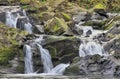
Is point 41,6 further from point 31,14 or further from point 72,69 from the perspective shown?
point 72,69

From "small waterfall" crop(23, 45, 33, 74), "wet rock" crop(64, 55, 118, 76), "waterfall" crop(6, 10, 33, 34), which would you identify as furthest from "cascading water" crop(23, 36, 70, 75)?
"waterfall" crop(6, 10, 33, 34)

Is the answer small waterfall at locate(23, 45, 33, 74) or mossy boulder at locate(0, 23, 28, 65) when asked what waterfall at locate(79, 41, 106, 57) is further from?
mossy boulder at locate(0, 23, 28, 65)

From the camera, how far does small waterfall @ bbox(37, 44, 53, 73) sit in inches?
1579

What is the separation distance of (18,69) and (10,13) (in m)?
14.7

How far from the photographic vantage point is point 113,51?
136 ft

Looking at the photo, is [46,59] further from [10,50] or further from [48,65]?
[10,50]

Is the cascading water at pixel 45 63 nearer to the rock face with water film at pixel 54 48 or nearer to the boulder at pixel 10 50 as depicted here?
the rock face with water film at pixel 54 48

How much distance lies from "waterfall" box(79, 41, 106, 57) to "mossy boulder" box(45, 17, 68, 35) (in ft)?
15.0

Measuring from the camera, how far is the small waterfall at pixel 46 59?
40106 millimetres

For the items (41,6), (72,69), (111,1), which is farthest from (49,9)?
(72,69)

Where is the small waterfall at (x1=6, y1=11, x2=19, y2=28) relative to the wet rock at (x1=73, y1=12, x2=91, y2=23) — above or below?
above

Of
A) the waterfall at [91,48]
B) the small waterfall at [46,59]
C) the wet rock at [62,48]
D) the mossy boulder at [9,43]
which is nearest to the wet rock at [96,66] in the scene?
the wet rock at [62,48]

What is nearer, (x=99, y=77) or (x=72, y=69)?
(x=99, y=77)

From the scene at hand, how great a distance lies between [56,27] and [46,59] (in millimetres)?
8830
